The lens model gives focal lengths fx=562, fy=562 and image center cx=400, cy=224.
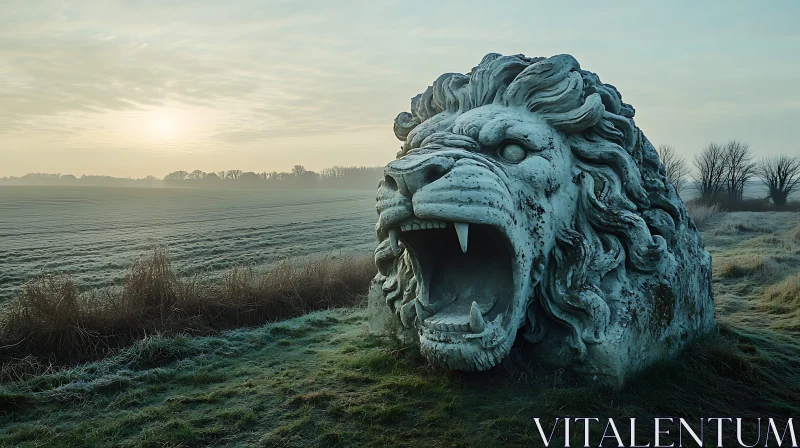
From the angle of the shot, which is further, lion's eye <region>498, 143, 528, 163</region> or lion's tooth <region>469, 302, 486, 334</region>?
lion's eye <region>498, 143, 528, 163</region>

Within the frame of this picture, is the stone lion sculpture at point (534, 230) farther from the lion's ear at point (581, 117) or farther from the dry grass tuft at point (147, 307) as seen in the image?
the dry grass tuft at point (147, 307)

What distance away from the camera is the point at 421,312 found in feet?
12.7

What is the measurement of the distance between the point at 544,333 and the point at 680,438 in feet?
3.46

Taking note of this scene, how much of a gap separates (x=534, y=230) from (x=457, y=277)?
685 mm

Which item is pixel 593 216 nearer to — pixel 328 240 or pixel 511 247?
pixel 511 247

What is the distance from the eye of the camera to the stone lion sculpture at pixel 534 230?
3545 mm

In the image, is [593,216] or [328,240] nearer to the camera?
[593,216]

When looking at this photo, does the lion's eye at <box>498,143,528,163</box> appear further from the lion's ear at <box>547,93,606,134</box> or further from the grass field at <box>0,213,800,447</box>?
the grass field at <box>0,213,800,447</box>

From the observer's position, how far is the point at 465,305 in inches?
155

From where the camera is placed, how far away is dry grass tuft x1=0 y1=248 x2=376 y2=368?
5438 millimetres

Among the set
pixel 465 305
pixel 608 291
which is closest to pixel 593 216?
pixel 608 291

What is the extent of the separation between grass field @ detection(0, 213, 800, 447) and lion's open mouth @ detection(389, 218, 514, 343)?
19.4 inches

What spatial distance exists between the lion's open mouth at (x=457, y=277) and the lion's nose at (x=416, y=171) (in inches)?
8.5

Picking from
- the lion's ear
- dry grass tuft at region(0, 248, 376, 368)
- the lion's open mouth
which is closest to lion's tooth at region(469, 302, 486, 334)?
the lion's open mouth
